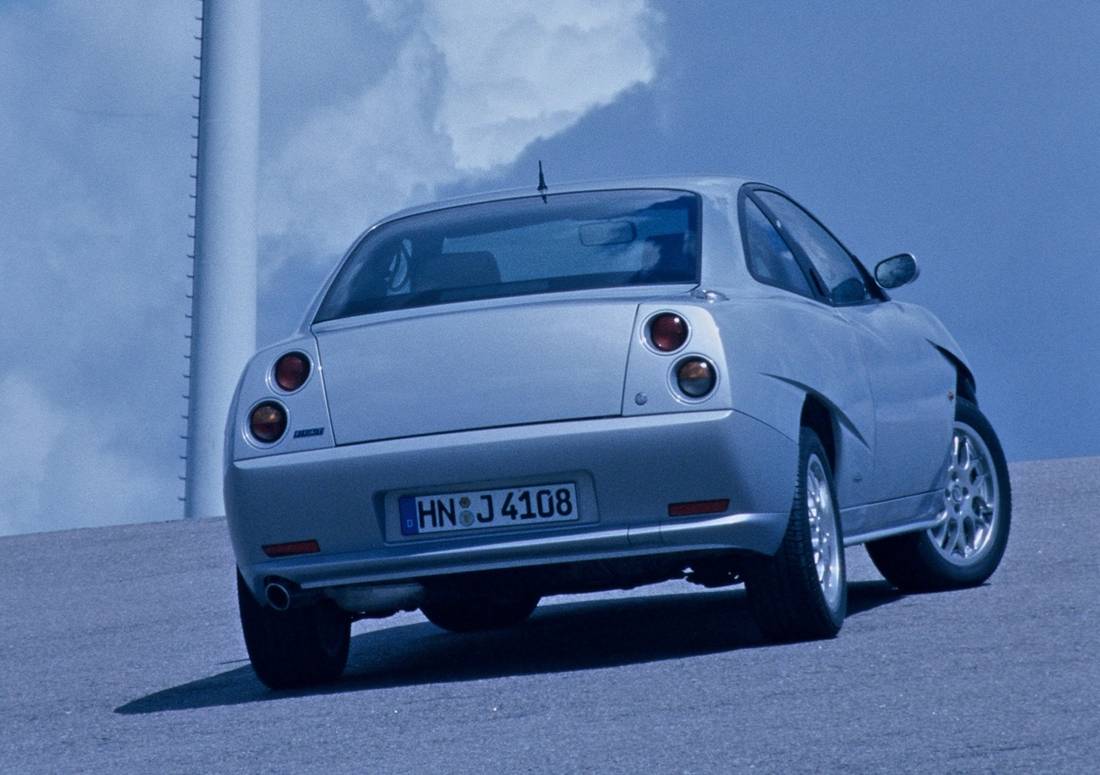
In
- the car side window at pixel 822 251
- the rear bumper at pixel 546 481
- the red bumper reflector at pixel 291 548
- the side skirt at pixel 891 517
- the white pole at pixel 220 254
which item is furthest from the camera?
the white pole at pixel 220 254

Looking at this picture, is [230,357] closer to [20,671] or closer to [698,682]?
[20,671]

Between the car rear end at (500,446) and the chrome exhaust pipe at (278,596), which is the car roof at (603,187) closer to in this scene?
the car rear end at (500,446)

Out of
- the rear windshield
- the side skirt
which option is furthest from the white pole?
the rear windshield

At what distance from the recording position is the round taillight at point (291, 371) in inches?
249

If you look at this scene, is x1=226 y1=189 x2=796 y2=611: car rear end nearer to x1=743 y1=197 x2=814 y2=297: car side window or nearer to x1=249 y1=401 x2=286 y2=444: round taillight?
x1=249 y1=401 x2=286 y2=444: round taillight

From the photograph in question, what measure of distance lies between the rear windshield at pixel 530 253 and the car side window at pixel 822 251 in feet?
2.42

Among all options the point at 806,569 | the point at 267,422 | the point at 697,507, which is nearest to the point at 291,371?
the point at 267,422

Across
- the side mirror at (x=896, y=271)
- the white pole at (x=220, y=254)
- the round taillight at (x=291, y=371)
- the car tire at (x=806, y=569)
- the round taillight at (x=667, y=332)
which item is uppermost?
the round taillight at (x=667, y=332)

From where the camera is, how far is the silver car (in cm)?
605

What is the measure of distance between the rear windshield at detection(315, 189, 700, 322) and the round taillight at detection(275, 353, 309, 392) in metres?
0.33

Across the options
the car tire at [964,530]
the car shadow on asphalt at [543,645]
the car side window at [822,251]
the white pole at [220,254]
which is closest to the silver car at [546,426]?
the car shadow on asphalt at [543,645]

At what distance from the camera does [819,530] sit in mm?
6613

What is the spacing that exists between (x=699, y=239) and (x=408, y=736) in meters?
1.89

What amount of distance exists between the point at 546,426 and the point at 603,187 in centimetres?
113
